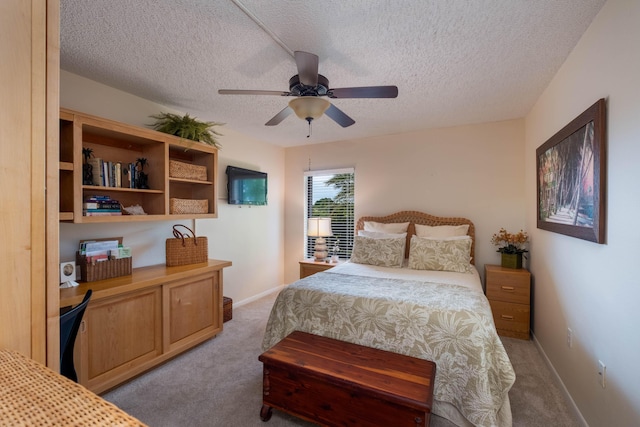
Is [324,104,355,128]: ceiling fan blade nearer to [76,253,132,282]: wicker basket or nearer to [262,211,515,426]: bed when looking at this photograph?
[262,211,515,426]: bed

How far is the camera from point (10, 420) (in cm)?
51

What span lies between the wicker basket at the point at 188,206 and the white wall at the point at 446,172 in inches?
84.0

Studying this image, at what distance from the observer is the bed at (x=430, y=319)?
1.73 metres

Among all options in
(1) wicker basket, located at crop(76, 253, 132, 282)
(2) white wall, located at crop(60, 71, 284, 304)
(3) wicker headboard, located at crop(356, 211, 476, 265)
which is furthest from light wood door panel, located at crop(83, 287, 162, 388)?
(3) wicker headboard, located at crop(356, 211, 476, 265)

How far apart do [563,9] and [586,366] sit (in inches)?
84.4

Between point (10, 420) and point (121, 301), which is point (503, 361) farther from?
point (121, 301)

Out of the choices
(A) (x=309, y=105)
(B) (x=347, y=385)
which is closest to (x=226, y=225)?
(A) (x=309, y=105)

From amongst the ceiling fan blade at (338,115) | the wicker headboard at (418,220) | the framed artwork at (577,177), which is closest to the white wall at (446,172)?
the wicker headboard at (418,220)

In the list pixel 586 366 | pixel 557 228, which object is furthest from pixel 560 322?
pixel 557 228

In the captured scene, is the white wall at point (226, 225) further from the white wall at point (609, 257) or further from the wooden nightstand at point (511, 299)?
the white wall at point (609, 257)

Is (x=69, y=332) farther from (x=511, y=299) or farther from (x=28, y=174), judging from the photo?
(x=511, y=299)

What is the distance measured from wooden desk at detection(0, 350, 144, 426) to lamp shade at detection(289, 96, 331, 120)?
183 centimetres

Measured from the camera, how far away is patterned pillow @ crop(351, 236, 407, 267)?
3377 millimetres

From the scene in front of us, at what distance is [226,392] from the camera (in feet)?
7.00
